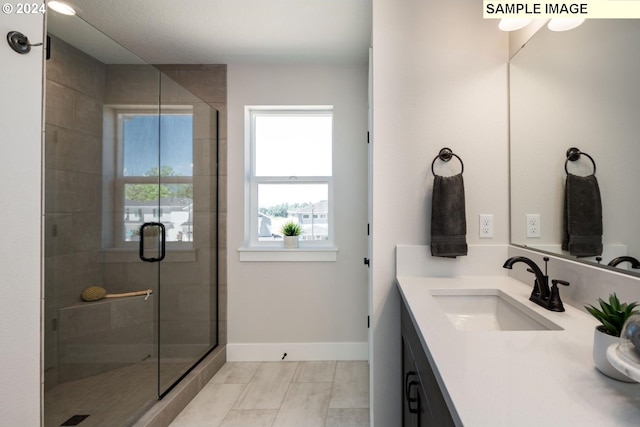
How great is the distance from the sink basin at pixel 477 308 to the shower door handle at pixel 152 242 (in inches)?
67.6

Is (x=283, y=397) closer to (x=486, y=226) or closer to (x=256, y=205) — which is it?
(x=256, y=205)

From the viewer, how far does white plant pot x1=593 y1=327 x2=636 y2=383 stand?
0.58m

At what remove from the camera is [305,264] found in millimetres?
2545

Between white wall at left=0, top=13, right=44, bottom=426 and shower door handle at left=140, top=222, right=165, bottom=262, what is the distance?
0.72 m

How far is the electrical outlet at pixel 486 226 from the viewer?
5.02ft

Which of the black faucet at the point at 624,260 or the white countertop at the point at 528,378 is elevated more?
the black faucet at the point at 624,260

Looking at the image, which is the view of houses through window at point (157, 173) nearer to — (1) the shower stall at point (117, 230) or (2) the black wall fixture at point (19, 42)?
(1) the shower stall at point (117, 230)

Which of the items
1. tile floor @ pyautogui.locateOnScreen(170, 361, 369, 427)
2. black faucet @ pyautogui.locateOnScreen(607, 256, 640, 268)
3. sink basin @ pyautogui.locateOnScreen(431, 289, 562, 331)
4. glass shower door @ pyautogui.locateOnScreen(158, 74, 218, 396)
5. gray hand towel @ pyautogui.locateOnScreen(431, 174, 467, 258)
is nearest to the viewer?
black faucet @ pyautogui.locateOnScreen(607, 256, 640, 268)

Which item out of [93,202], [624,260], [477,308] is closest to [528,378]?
[624,260]

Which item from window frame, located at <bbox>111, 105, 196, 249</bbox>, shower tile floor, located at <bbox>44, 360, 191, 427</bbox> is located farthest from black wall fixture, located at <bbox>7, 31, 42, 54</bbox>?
shower tile floor, located at <bbox>44, 360, 191, 427</bbox>

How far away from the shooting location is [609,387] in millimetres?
568

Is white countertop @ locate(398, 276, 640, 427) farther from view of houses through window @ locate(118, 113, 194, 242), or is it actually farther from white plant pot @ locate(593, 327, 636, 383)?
view of houses through window @ locate(118, 113, 194, 242)

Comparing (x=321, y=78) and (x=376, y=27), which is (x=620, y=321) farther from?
(x=321, y=78)

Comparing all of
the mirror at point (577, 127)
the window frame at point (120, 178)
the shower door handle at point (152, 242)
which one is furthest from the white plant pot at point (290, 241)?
the mirror at point (577, 127)
